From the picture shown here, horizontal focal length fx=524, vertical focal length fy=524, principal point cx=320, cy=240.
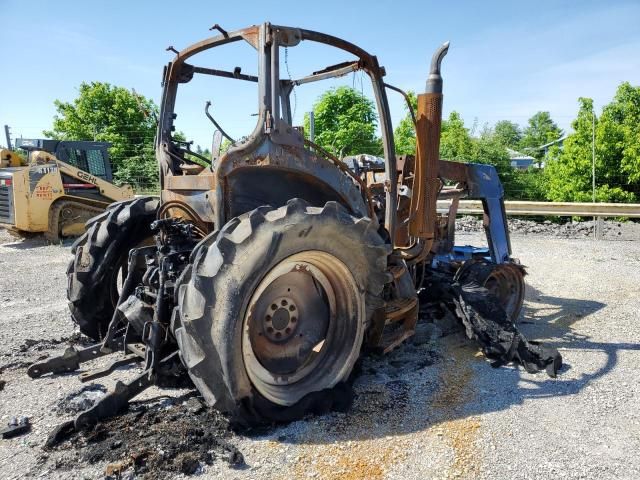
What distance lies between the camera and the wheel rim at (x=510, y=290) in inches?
219

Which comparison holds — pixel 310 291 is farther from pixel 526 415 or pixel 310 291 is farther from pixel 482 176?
pixel 482 176

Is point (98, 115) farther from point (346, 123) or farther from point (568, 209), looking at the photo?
point (568, 209)

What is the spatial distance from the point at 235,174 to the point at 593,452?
2711mm

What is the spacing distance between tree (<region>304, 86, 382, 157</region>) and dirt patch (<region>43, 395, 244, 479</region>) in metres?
16.1

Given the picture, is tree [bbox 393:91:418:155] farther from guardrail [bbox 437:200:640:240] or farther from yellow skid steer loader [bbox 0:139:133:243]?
yellow skid steer loader [bbox 0:139:133:243]

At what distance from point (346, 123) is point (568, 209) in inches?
386

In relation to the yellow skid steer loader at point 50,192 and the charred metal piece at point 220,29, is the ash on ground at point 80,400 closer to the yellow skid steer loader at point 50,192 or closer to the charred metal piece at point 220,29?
the charred metal piece at point 220,29

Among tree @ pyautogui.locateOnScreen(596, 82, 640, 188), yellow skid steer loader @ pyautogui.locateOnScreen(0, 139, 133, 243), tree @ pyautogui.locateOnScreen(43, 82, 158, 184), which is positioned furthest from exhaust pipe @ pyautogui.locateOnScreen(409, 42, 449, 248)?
tree @ pyautogui.locateOnScreen(43, 82, 158, 184)

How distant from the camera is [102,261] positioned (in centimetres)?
431

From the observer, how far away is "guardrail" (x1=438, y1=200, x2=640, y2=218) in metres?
12.5

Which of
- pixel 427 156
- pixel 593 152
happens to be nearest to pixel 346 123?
pixel 593 152

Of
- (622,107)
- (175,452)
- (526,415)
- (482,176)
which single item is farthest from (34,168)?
(622,107)

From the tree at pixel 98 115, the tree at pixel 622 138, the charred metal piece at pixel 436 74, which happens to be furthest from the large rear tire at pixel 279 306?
the tree at pixel 98 115

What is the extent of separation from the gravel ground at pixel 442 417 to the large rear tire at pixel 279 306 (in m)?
0.26
